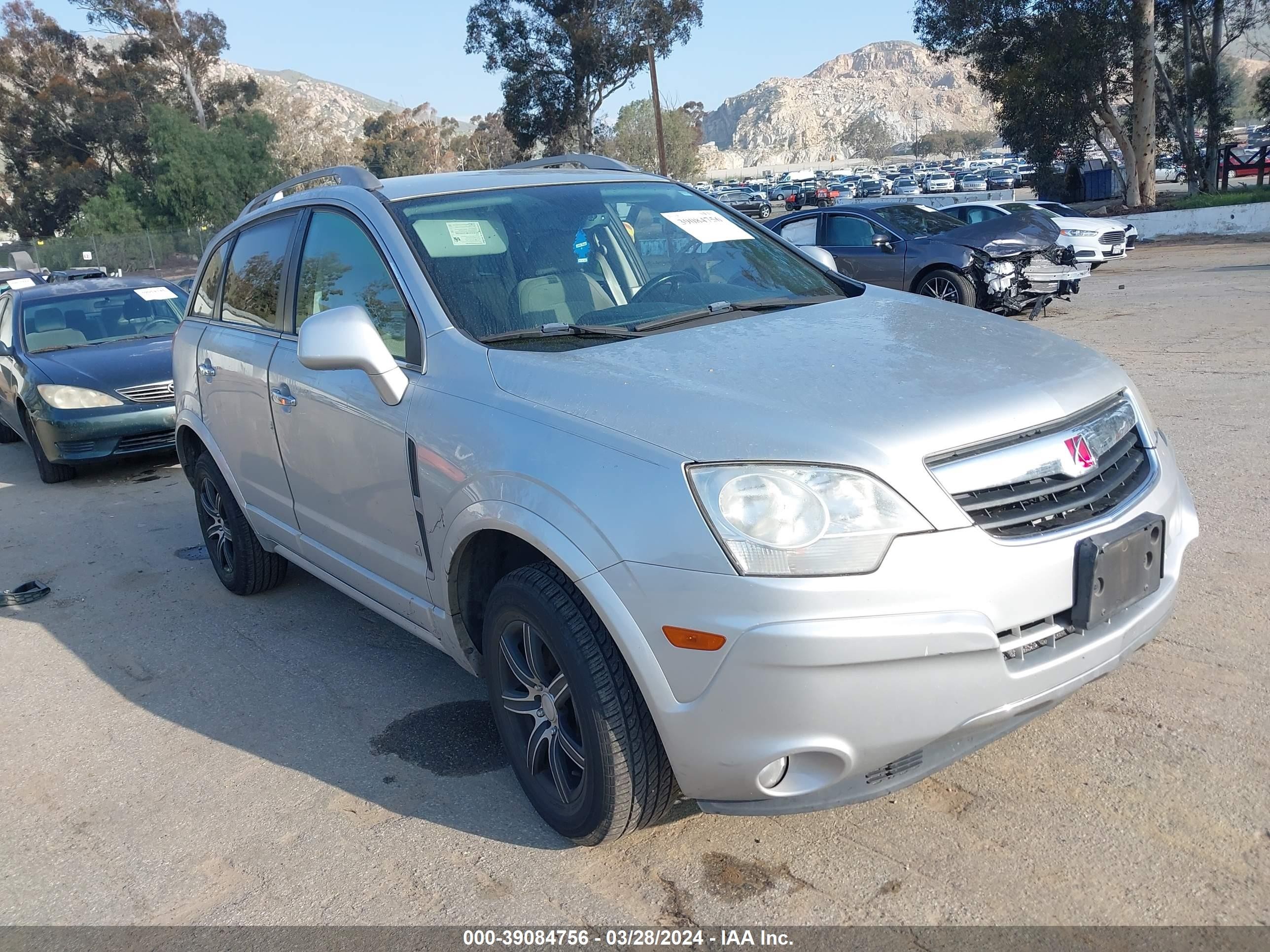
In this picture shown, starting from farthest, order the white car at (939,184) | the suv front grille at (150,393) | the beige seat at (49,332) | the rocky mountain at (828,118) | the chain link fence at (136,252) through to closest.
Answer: the rocky mountain at (828,118)
the white car at (939,184)
the chain link fence at (136,252)
the beige seat at (49,332)
the suv front grille at (150,393)

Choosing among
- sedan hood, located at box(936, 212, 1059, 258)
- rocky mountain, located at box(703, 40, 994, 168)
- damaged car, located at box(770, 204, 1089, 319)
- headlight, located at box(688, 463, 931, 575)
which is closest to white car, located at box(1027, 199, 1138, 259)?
damaged car, located at box(770, 204, 1089, 319)

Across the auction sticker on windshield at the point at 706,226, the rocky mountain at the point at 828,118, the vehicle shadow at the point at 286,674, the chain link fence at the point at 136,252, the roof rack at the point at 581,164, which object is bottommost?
the vehicle shadow at the point at 286,674

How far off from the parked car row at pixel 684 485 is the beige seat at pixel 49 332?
5894 mm

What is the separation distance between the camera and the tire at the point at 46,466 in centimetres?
865

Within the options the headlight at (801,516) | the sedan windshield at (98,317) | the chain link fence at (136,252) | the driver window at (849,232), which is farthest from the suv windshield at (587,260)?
the chain link fence at (136,252)

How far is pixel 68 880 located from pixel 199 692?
4.13 feet

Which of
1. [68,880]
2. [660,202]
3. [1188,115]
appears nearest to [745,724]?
[68,880]

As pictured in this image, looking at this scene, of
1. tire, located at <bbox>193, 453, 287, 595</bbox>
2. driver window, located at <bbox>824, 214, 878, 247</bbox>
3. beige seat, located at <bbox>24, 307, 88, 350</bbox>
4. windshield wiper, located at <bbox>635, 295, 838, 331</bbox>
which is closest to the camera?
windshield wiper, located at <bbox>635, 295, 838, 331</bbox>

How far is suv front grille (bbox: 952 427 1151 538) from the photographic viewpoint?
8.16 feet

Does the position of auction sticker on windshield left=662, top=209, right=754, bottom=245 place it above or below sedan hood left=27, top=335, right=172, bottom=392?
above

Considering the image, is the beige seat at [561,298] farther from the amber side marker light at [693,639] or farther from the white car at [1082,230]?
the white car at [1082,230]

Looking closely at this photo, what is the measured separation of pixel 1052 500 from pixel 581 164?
2.86 meters

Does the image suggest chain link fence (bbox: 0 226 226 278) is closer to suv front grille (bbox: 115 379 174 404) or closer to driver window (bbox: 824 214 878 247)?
driver window (bbox: 824 214 878 247)

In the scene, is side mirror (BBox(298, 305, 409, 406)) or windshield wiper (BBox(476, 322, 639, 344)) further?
windshield wiper (BBox(476, 322, 639, 344))
